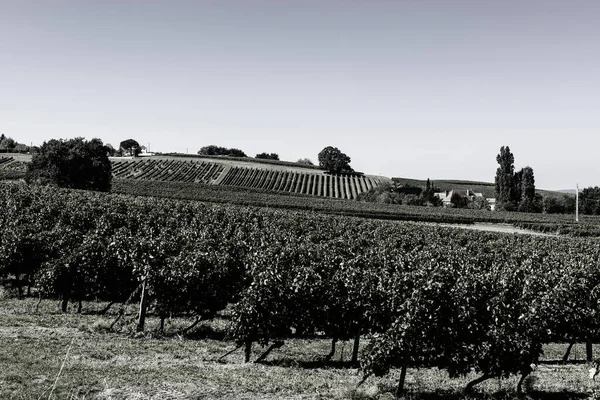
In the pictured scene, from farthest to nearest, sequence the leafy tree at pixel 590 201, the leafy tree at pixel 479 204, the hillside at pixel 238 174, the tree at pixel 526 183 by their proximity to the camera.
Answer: the leafy tree at pixel 479 204 → the tree at pixel 526 183 → the leafy tree at pixel 590 201 → the hillside at pixel 238 174

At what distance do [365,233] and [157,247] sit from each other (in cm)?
2487

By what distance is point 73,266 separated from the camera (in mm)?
27875

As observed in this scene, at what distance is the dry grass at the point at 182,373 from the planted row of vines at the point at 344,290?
993 millimetres

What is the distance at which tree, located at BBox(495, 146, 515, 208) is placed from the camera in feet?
443

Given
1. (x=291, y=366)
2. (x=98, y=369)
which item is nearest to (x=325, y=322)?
(x=291, y=366)

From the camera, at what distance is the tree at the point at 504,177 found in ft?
443

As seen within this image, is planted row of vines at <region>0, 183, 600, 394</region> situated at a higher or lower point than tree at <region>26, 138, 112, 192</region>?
lower

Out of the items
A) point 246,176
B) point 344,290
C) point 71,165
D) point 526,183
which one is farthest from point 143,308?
point 526,183

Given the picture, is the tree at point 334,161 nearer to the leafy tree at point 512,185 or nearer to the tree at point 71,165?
the leafy tree at point 512,185

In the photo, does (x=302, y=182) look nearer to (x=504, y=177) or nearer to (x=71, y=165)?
(x=504, y=177)

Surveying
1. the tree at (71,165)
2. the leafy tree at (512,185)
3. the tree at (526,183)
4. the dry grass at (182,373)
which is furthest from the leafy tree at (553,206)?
the dry grass at (182,373)

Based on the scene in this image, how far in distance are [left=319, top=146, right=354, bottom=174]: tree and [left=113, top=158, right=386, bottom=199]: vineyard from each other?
167 inches

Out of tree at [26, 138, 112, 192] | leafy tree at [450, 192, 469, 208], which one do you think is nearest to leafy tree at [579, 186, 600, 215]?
Answer: leafy tree at [450, 192, 469, 208]

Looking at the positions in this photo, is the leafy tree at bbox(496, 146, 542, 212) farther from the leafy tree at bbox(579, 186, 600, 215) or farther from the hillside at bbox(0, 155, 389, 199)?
the hillside at bbox(0, 155, 389, 199)
